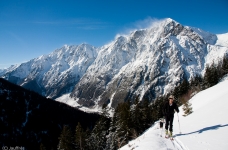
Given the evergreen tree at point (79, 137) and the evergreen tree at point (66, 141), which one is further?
the evergreen tree at point (79, 137)

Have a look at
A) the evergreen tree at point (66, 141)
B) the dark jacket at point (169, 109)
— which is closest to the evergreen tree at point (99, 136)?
the evergreen tree at point (66, 141)

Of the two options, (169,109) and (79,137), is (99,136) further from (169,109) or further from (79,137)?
(169,109)

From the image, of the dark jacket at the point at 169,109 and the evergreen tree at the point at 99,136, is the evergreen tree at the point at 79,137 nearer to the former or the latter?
the evergreen tree at the point at 99,136

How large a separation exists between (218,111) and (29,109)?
5361 inches

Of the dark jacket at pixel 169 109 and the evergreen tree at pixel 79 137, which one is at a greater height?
the dark jacket at pixel 169 109

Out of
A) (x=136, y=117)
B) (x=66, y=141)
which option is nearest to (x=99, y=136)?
(x=66, y=141)

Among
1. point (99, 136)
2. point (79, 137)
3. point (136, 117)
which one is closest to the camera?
point (79, 137)

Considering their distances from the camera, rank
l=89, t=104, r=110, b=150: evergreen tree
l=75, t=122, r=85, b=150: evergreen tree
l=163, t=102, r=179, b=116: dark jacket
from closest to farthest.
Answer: l=163, t=102, r=179, b=116: dark jacket < l=75, t=122, r=85, b=150: evergreen tree < l=89, t=104, r=110, b=150: evergreen tree

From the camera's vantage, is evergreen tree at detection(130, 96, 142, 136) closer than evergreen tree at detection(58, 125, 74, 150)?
No

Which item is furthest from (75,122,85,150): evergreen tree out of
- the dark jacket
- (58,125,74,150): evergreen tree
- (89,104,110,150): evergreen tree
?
the dark jacket

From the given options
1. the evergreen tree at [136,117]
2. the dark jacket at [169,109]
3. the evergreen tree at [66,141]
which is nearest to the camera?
the dark jacket at [169,109]

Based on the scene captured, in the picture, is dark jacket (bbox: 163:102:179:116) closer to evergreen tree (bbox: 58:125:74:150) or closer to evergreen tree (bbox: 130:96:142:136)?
evergreen tree (bbox: 130:96:142:136)

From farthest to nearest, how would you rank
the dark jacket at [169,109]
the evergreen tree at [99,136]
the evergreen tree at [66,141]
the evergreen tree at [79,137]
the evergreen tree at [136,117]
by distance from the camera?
1. the evergreen tree at [99,136]
2. the evergreen tree at [136,117]
3. the evergreen tree at [79,137]
4. the evergreen tree at [66,141]
5. the dark jacket at [169,109]

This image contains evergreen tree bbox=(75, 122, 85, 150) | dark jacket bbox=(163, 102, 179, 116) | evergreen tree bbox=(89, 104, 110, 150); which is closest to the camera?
dark jacket bbox=(163, 102, 179, 116)
